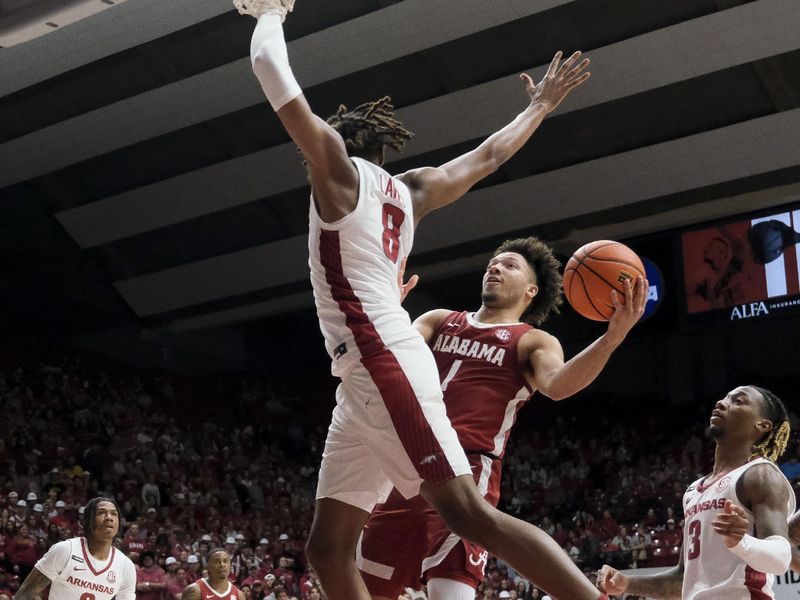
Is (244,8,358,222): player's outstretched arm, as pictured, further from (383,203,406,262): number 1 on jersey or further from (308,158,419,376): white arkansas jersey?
(383,203,406,262): number 1 on jersey

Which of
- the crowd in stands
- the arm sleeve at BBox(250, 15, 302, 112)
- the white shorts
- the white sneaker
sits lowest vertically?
the white shorts

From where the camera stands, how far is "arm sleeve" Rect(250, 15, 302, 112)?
349 centimetres

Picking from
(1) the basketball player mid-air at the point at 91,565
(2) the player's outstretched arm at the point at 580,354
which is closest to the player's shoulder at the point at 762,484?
(2) the player's outstretched arm at the point at 580,354

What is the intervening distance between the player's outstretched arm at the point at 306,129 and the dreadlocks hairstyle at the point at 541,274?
1487mm

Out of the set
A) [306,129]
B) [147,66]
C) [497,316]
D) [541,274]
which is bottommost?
[306,129]

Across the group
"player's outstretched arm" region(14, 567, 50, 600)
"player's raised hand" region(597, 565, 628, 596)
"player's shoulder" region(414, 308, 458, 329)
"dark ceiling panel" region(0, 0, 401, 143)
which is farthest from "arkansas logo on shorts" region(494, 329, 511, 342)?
"dark ceiling panel" region(0, 0, 401, 143)

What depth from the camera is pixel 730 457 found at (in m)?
4.69

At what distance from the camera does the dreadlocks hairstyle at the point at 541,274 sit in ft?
16.4

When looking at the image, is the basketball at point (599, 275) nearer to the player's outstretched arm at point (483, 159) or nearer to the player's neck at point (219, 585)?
the player's outstretched arm at point (483, 159)

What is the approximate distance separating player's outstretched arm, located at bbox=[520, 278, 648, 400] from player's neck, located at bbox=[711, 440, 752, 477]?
0.86m

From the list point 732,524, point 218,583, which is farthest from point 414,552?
point 218,583

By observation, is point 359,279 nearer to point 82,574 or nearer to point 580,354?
point 580,354

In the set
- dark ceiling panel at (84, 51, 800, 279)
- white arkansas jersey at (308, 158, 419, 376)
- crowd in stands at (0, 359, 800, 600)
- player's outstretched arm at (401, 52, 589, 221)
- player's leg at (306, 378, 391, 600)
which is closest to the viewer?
white arkansas jersey at (308, 158, 419, 376)

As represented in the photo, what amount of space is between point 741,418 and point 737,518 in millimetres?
917
